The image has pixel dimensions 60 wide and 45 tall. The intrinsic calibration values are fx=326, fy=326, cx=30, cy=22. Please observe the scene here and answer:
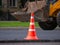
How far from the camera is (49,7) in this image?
18.3 m

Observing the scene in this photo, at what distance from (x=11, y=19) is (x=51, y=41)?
93.8ft

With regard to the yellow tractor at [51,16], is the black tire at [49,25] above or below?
below

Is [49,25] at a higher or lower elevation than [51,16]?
lower

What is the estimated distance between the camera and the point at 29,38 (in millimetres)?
12414

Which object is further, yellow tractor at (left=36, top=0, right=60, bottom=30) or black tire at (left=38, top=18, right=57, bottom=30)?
black tire at (left=38, top=18, right=57, bottom=30)

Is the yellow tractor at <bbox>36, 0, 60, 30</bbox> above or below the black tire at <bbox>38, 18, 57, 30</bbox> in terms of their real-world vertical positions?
above

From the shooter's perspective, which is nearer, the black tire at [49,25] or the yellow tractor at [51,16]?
the yellow tractor at [51,16]

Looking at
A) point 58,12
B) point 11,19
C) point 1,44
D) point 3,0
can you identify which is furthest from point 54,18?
point 3,0

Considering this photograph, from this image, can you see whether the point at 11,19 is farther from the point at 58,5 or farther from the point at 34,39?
the point at 34,39

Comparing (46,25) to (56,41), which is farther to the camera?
(46,25)

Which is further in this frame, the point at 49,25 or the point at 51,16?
the point at 49,25

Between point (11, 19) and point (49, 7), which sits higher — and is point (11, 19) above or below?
below

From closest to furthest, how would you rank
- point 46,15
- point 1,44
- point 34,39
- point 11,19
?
point 1,44 → point 34,39 → point 46,15 → point 11,19

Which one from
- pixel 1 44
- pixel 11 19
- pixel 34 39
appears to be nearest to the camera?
pixel 1 44
